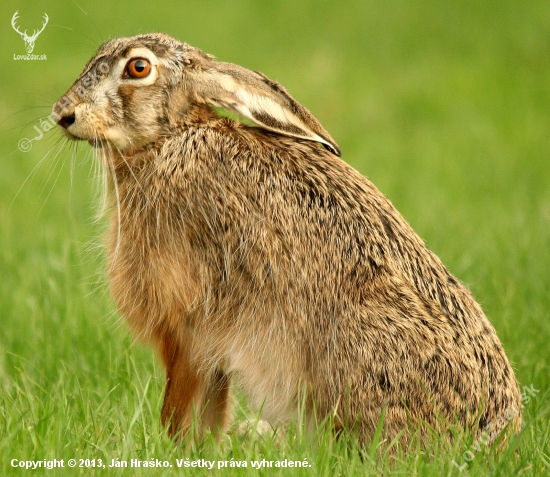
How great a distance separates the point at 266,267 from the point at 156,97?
0.98m

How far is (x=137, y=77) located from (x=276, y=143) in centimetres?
73

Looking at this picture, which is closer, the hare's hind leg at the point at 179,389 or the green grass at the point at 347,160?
the green grass at the point at 347,160

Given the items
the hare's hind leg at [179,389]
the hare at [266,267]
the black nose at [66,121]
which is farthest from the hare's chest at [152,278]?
the black nose at [66,121]

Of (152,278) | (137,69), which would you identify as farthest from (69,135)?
(152,278)

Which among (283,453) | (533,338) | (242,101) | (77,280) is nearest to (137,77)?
(242,101)

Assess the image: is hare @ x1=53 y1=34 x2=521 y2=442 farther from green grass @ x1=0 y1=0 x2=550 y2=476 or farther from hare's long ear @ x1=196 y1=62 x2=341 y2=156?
green grass @ x1=0 y1=0 x2=550 y2=476

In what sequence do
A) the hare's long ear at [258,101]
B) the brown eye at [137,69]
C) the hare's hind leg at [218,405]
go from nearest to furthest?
the hare's long ear at [258,101]
the brown eye at [137,69]
the hare's hind leg at [218,405]

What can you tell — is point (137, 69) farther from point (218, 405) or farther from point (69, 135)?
point (218, 405)

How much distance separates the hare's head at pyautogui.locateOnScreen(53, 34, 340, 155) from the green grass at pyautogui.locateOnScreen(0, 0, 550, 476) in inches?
17.9

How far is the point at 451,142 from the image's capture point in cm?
1063

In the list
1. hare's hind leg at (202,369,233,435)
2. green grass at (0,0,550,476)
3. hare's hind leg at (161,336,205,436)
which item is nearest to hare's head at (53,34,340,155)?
green grass at (0,0,550,476)

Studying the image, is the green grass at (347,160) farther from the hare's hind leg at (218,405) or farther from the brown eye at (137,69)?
the brown eye at (137,69)

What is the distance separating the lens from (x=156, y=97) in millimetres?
4047

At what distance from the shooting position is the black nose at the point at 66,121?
12.8 feet
